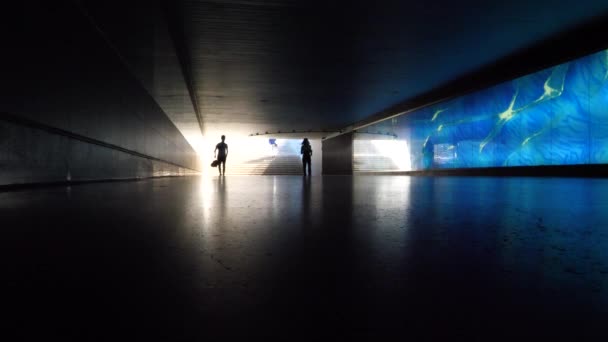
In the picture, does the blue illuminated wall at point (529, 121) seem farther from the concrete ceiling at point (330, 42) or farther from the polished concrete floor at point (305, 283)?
the polished concrete floor at point (305, 283)

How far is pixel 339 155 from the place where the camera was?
2830 centimetres

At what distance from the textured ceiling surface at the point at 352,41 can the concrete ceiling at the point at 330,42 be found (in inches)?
1.0

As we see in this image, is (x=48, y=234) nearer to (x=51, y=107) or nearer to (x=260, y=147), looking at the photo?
(x=51, y=107)

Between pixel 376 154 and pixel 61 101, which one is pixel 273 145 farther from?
pixel 61 101

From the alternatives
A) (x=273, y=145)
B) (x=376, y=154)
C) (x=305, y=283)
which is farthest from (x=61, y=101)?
(x=273, y=145)

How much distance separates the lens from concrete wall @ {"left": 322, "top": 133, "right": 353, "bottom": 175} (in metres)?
26.3

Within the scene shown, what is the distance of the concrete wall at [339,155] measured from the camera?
26344 millimetres

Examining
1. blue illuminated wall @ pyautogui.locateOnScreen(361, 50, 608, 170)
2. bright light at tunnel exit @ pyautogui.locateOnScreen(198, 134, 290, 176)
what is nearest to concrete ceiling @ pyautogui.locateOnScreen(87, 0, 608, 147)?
blue illuminated wall @ pyautogui.locateOnScreen(361, 50, 608, 170)

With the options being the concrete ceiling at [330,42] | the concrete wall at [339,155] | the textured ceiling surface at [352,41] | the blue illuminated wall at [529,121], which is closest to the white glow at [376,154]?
the concrete wall at [339,155]

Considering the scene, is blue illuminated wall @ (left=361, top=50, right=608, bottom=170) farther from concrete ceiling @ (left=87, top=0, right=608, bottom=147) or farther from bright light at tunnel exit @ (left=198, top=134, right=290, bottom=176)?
bright light at tunnel exit @ (left=198, top=134, right=290, bottom=176)

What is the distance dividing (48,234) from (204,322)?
107cm

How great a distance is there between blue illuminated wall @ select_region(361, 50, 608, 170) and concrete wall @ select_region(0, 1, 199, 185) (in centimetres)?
1278

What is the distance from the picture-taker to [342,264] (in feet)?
2.75

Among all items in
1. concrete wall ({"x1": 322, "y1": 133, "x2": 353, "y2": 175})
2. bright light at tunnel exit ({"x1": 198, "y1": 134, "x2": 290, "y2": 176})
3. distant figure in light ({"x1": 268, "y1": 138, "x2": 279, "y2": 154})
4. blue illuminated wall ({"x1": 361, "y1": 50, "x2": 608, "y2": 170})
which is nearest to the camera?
blue illuminated wall ({"x1": 361, "y1": 50, "x2": 608, "y2": 170})
